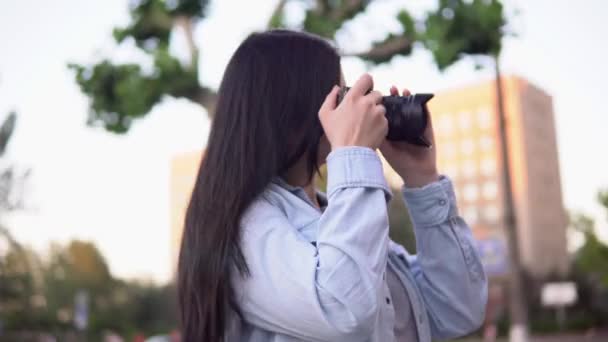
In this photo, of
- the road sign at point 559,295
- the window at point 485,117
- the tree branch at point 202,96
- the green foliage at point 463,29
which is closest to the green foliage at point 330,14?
the green foliage at point 463,29

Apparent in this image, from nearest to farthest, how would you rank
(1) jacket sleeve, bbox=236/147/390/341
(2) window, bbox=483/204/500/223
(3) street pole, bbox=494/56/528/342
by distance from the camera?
(1) jacket sleeve, bbox=236/147/390/341 < (3) street pole, bbox=494/56/528/342 < (2) window, bbox=483/204/500/223

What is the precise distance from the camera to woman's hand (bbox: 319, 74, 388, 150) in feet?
4.01

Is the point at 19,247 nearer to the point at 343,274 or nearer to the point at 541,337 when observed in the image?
the point at 343,274

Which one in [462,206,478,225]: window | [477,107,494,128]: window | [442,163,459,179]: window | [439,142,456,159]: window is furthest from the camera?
[439,142,456,159]: window

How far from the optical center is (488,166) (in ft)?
241

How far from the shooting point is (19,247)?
18422mm

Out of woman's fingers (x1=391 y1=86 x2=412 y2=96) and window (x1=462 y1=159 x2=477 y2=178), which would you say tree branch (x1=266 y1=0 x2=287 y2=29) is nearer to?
woman's fingers (x1=391 y1=86 x2=412 y2=96)

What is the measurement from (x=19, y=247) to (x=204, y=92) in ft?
46.3

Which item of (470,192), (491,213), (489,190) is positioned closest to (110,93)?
(489,190)

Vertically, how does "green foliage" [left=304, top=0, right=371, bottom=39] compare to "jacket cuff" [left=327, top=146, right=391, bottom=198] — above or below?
above

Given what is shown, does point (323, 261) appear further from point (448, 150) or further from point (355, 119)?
point (448, 150)

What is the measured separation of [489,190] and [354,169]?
74789 mm

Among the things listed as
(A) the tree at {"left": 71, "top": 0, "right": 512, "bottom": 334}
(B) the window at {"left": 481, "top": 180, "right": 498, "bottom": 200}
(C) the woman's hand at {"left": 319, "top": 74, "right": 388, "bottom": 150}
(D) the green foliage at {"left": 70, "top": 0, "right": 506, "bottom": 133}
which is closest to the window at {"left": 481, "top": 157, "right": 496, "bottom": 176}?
(B) the window at {"left": 481, "top": 180, "right": 498, "bottom": 200}

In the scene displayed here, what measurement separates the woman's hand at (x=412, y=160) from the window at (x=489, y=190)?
74029 millimetres
